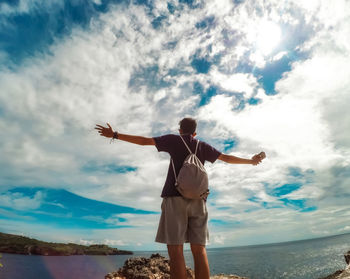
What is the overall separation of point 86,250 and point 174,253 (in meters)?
186

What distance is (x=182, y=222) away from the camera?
3.07 meters

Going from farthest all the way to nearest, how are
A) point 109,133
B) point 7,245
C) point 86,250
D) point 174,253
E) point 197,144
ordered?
point 86,250 < point 7,245 < point 197,144 < point 109,133 < point 174,253

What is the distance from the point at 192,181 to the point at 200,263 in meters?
1.20

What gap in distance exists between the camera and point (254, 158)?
4500mm

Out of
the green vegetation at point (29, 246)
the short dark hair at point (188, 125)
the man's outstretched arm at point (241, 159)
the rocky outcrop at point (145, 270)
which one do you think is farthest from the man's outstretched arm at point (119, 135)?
the green vegetation at point (29, 246)

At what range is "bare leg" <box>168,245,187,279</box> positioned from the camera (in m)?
2.87

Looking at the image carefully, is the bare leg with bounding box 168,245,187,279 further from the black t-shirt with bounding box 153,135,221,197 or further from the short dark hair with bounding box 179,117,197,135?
the short dark hair with bounding box 179,117,197,135

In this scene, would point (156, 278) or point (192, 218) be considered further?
point (156, 278)

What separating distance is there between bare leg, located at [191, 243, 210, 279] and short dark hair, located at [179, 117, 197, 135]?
77.7 inches

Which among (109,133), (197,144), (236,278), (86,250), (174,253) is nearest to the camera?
(174,253)

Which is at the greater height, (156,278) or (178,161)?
(178,161)

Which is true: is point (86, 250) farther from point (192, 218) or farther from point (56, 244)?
point (192, 218)

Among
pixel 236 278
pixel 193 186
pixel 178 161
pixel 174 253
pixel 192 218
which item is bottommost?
pixel 236 278

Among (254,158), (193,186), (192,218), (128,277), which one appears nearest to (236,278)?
(128,277)
